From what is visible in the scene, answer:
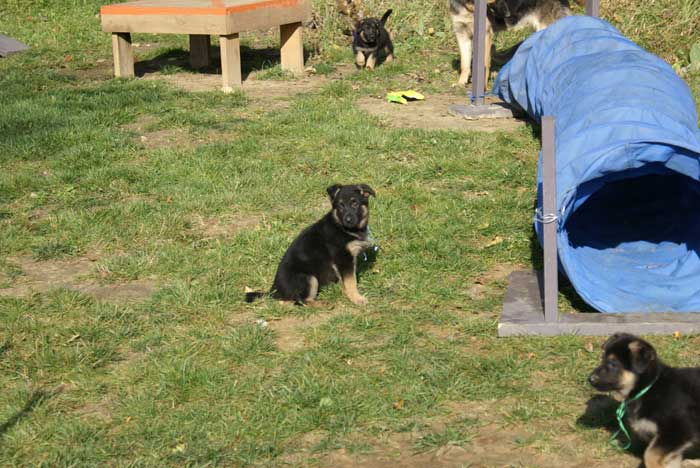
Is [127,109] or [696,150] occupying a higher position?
[696,150]

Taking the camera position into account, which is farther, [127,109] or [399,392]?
[127,109]

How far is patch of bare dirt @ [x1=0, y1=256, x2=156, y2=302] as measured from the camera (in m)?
7.39

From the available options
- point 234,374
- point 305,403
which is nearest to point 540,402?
point 305,403

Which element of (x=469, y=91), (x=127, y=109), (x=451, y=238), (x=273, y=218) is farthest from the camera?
(x=469, y=91)

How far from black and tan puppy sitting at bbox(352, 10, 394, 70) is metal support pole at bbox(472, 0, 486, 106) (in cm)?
254

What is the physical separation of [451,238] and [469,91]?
571 centimetres

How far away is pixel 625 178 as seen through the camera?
25.5 feet

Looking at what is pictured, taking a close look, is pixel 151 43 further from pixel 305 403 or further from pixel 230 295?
pixel 305 403

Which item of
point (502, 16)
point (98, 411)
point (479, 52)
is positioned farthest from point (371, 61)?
point (98, 411)

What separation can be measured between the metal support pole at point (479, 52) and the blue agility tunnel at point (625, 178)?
2.50 metres

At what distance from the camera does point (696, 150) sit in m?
6.14

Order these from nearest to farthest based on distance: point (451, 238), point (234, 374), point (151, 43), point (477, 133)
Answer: point (234, 374)
point (451, 238)
point (477, 133)
point (151, 43)

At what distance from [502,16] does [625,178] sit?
6.51 m

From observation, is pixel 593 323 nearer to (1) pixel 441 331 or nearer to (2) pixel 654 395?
(1) pixel 441 331
